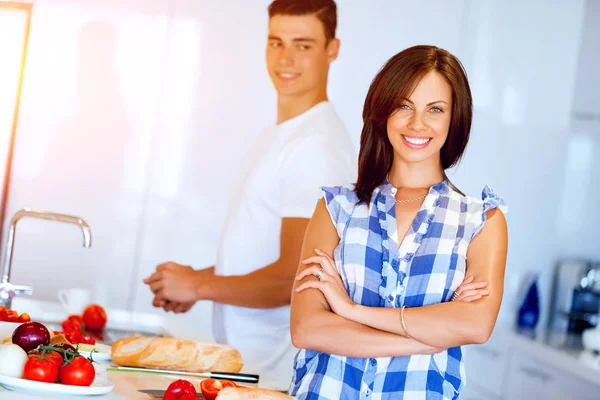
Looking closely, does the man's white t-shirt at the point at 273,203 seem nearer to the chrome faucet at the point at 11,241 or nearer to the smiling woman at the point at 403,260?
the chrome faucet at the point at 11,241

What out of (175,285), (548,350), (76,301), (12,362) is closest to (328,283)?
(12,362)

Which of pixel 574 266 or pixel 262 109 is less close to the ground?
pixel 262 109

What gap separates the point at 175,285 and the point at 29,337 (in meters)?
1.40

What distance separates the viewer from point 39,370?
1612 millimetres

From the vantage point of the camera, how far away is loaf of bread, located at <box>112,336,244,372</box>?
1971 millimetres

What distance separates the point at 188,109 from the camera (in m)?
3.24

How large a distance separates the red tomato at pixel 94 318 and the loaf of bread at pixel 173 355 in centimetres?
65

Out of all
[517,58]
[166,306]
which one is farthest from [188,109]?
[517,58]

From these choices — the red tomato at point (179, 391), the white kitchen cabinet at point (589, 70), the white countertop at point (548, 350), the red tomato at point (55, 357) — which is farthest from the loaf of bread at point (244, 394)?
the white kitchen cabinet at point (589, 70)

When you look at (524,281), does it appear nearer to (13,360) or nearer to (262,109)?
(262,109)

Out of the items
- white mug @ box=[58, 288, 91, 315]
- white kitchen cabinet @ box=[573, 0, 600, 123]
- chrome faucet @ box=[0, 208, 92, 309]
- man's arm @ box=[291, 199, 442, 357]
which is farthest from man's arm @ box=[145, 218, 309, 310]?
white kitchen cabinet @ box=[573, 0, 600, 123]

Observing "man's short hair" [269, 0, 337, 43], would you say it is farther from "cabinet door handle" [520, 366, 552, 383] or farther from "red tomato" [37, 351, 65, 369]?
"red tomato" [37, 351, 65, 369]

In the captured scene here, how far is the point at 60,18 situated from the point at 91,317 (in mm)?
1183

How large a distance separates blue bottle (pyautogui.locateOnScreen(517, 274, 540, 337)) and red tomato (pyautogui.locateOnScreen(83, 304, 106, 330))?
6.38 ft
